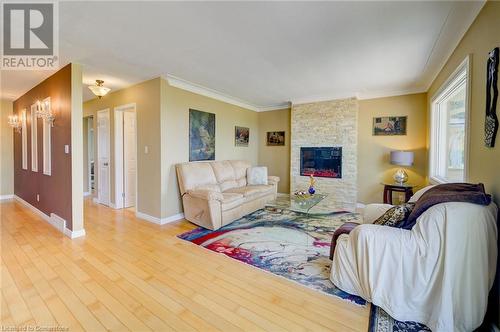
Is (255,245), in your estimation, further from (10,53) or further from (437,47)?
(10,53)

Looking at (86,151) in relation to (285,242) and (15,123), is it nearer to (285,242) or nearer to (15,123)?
(15,123)

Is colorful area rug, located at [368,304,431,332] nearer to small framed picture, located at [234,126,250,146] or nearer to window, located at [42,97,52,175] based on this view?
small framed picture, located at [234,126,250,146]

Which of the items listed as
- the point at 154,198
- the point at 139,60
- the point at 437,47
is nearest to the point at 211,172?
the point at 154,198

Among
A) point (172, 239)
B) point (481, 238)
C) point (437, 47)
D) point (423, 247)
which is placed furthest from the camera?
point (172, 239)

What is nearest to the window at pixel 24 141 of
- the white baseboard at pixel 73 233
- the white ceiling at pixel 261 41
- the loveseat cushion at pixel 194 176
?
the white ceiling at pixel 261 41

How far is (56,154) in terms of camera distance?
359 centimetres

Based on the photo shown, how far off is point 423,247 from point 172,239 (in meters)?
2.91

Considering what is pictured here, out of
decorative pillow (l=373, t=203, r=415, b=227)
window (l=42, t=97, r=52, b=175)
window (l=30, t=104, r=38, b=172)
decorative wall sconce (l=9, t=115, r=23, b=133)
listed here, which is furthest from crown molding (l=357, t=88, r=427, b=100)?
decorative wall sconce (l=9, t=115, r=23, b=133)

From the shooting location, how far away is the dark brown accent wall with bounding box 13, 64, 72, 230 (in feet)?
10.7

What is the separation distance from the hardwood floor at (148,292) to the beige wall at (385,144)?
3715 millimetres

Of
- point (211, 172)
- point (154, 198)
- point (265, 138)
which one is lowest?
point (154, 198)

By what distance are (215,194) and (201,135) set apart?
1598mm

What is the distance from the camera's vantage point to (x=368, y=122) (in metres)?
4.99

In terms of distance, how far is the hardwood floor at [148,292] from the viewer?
1.69 meters
